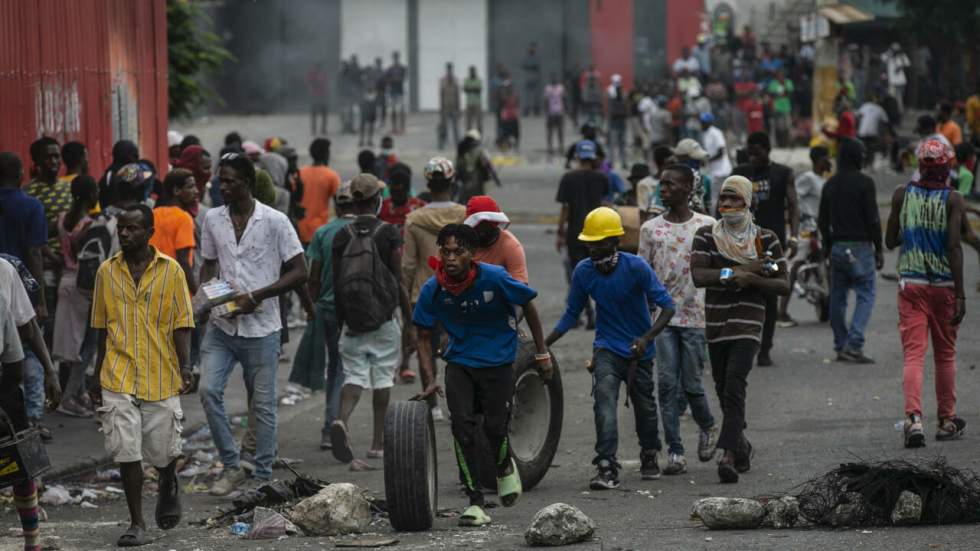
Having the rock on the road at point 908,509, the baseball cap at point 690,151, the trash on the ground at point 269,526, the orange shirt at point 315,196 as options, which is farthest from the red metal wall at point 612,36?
the rock on the road at point 908,509

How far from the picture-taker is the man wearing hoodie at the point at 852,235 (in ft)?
41.9

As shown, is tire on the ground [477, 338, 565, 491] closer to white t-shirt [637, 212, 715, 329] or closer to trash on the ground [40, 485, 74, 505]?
Result: white t-shirt [637, 212, 715, 329]

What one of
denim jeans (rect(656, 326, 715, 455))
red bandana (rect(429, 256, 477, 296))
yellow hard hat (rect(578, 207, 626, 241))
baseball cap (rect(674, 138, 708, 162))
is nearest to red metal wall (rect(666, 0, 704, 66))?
baseball cap (rect(674, 138, 708, 162))

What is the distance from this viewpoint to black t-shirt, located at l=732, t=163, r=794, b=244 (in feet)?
42.3

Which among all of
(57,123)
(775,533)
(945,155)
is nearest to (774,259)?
(945,155)

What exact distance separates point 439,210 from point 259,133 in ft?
92.3

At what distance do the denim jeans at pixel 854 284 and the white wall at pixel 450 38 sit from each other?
32.0 meters

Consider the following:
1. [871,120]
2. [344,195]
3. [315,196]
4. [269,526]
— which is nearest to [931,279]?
[344,195]

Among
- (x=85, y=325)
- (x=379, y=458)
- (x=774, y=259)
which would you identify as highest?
(x=774, y=259)

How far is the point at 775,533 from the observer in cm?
743

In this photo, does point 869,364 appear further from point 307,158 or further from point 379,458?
point 307,158

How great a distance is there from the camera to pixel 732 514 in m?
7.55

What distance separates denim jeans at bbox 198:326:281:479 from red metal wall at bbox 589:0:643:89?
36.0 metres

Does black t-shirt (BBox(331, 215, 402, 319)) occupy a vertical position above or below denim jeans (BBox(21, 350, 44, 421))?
above
